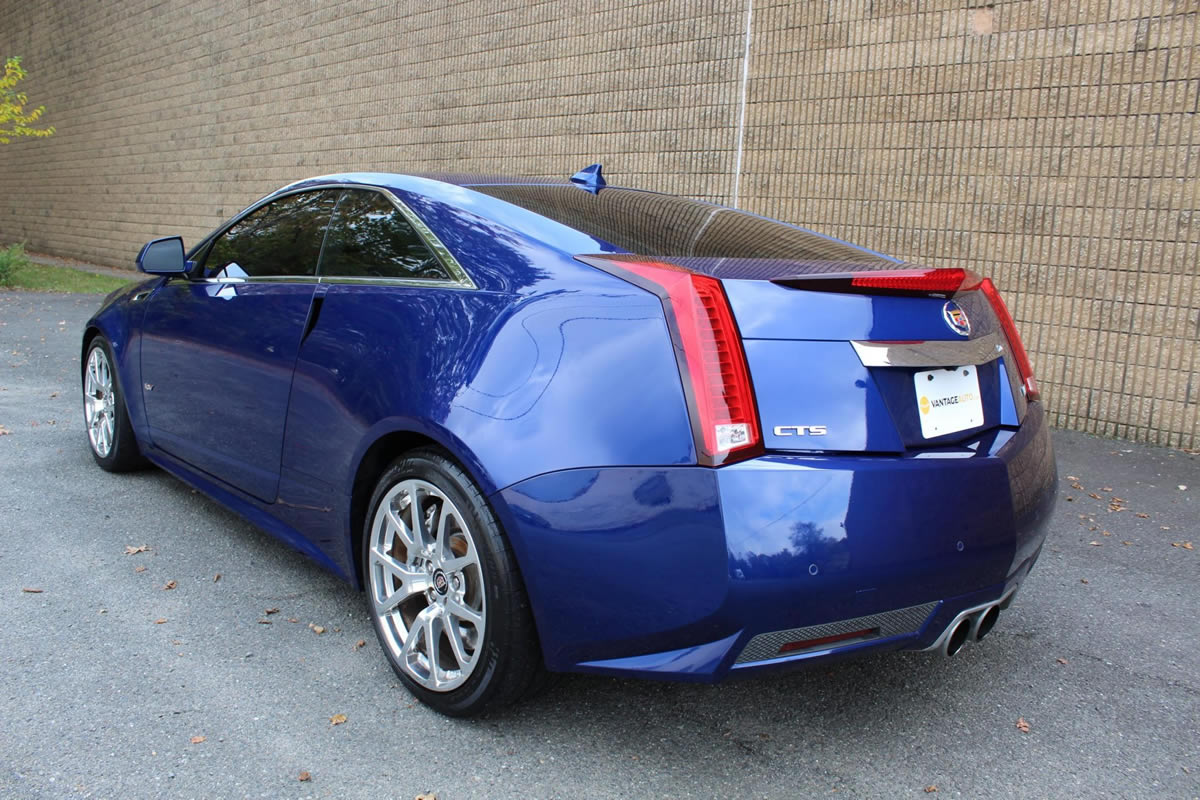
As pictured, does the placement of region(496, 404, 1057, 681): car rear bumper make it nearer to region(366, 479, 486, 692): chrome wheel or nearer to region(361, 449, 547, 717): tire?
region(361, 449, 547, 717): tire

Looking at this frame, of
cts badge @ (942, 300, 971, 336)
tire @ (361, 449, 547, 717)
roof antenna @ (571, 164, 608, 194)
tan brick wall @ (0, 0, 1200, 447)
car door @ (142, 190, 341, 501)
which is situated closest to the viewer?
tire @ (361, 449, 547, 717)

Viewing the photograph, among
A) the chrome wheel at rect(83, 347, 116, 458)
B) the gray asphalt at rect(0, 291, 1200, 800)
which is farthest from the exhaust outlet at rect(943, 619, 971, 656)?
the chrome wheel at rect(83, 347, 116, 458)

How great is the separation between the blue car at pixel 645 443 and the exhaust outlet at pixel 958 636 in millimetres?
13

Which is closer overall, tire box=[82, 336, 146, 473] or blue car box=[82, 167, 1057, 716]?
blue car box=[82, 167, 1057, 716]

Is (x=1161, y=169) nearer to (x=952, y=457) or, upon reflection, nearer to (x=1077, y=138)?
(x=1077, y=138)

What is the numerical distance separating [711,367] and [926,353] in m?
0.60

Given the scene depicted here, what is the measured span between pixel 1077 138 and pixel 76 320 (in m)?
10.0

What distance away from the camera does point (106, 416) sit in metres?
4.98

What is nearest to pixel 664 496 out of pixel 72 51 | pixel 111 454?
pixel 111 454

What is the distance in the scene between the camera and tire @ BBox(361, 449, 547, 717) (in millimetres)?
2518

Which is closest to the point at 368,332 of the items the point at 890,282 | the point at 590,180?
the point at 590,180

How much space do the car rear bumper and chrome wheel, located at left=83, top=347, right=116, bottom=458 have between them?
3296mm

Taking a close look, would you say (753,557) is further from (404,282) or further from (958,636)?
(404,282)

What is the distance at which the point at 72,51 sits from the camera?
19.5 m
